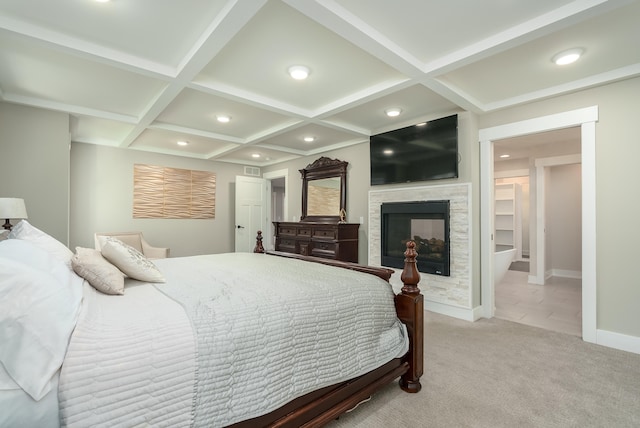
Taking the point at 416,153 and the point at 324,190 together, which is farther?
the point at 324,190

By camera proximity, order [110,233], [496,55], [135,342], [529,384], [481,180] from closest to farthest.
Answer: [135,342] < [529,384] < [496,55] < [481,180] < [110,233]

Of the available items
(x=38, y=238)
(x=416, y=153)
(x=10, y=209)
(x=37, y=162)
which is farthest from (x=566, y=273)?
(x=37, y=162)

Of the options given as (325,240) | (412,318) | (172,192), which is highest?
(172,192)

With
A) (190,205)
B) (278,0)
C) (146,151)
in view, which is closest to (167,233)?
(190,205)

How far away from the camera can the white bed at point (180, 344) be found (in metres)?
0.89

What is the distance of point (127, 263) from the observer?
180cm

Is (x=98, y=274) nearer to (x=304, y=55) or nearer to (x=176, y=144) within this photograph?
(x=304, y=55)

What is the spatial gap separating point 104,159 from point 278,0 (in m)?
4.87

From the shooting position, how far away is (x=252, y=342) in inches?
49.3

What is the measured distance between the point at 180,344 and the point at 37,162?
3717mm

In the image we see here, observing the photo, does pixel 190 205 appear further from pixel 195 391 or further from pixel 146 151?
pixel 195 391

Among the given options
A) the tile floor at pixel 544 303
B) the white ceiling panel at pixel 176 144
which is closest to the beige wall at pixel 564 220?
the tile floor at pixel 544 303

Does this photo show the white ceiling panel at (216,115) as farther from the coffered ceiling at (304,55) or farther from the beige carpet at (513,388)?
the beige carpet at (513,388)

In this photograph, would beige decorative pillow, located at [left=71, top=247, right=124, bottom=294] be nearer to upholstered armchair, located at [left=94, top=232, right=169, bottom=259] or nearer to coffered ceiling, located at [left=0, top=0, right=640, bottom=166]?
coffered ceiling, located at [left=0, top=0, right=640, bottom=166]
